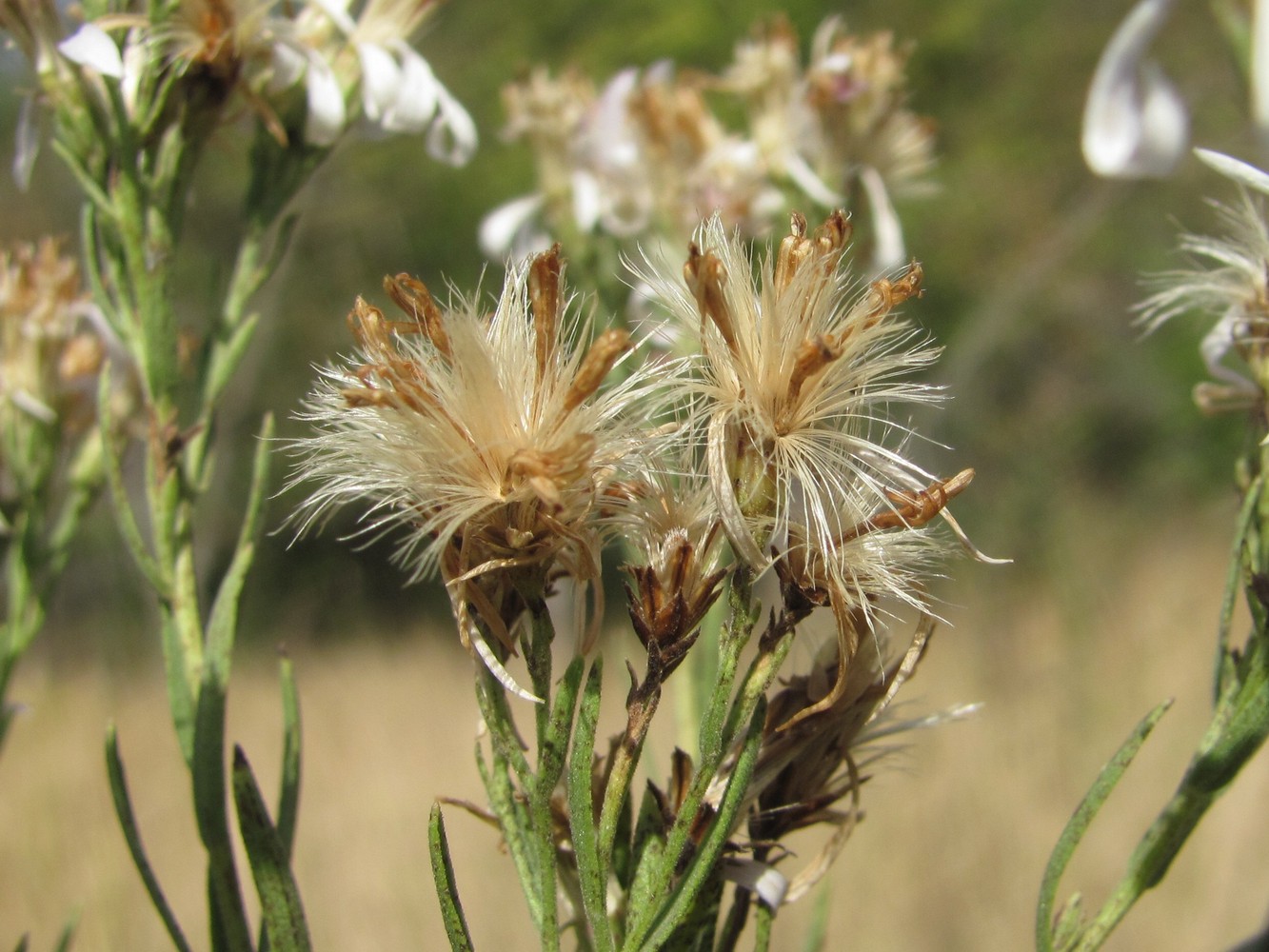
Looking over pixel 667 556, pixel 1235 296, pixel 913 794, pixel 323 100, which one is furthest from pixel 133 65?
pixel 913 794

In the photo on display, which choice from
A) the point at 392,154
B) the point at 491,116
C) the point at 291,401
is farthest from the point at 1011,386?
the point at 291,401

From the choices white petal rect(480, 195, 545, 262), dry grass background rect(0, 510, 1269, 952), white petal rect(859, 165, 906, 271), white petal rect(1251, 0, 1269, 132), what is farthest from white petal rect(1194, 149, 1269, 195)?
dry grass background rect(0, 510, 1269, 952)

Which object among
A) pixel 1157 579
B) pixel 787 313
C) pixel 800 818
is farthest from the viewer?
pixel 1157 579

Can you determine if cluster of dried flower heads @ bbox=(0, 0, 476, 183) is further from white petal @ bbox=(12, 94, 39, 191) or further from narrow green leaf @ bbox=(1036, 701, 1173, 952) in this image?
narrow green leaf @ bbox=(1036, 701, 1173, 952)

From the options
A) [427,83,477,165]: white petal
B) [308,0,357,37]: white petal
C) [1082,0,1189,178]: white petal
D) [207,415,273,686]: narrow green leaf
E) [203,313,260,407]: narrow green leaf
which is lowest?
[207,415,273,686]: narrow green leaf

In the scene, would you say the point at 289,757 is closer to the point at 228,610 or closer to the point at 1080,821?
the point at 228,610

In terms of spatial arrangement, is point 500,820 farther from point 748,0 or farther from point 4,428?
point 748,0
